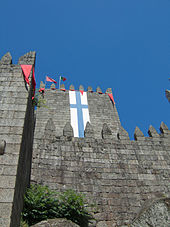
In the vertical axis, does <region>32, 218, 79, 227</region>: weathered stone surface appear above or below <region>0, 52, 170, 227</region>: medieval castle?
below

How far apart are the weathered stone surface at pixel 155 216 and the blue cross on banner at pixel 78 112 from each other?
36.3ft

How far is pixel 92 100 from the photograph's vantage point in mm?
18219

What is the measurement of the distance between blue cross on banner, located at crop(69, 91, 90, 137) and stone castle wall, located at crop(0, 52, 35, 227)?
33.1ft

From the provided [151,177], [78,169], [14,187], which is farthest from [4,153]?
[151,177]

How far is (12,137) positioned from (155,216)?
3116 mm

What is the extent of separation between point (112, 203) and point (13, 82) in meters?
4.35

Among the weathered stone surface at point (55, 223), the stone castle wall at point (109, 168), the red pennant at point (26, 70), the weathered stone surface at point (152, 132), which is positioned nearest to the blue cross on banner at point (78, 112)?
the weathered stone surface at point (152, 132)

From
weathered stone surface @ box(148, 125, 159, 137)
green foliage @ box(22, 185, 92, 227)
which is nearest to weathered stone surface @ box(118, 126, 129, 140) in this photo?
weathered stone surface @ box(148, 125, 159, 137)

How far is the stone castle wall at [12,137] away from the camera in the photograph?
3.30 metres

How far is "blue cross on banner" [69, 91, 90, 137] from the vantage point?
15.5m

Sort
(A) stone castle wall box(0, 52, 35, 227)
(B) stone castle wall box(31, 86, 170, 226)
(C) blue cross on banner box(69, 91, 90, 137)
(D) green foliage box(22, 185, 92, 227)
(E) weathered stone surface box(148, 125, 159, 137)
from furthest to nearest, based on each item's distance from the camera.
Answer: (C) blue cross on banner box(69, 91, 90, 137), (E) weathered stone surface box(148, 125, 159, 137), (B) stone castle wall box(31, 86, 170, 226), (D) green foliage box(22, 185, 92, 227), (A) stone castle wall box(0, 52, 35, 227)

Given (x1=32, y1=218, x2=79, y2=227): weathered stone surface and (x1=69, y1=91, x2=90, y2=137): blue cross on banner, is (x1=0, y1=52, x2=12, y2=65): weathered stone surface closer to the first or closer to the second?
(x1=32, y1=218, x2=79, y2=227): weathered stone surface

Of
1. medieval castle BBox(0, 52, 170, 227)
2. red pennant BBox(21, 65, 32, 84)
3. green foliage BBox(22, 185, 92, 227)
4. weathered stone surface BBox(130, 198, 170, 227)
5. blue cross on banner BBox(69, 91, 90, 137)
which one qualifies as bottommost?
weathered stone surface BBox(130, 198, 170, 227)

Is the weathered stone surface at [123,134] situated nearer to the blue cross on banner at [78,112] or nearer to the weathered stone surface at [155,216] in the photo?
the weathered stone surface at [155,216]
